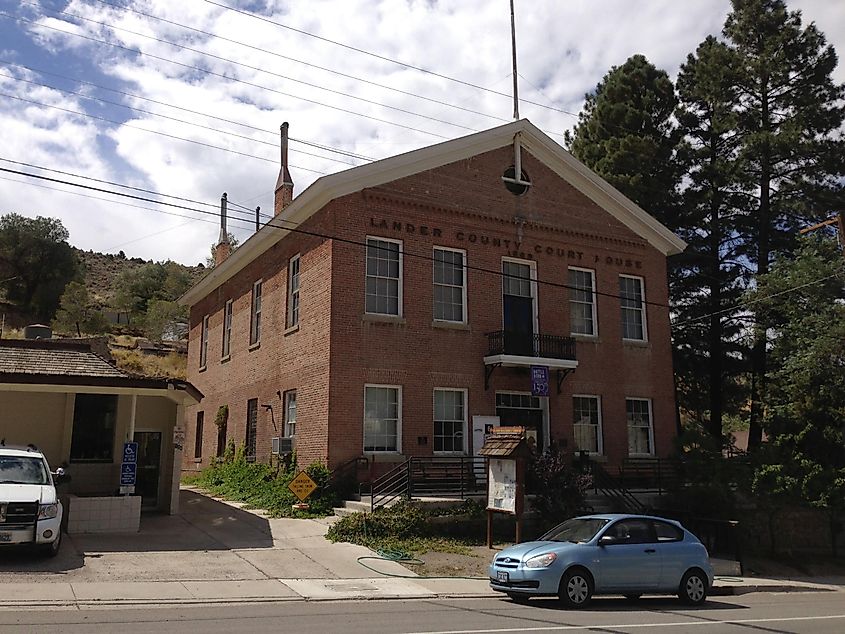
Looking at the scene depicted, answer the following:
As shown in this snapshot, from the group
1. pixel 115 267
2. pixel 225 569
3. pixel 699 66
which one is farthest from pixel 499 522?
pixel 115 267

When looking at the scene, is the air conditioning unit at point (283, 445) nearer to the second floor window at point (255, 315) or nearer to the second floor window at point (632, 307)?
the second floor window at point (255, 315)

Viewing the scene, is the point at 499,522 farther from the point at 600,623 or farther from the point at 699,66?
the point at 699,66

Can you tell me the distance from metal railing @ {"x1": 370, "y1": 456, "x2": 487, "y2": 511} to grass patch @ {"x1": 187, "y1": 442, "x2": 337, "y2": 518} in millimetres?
1353

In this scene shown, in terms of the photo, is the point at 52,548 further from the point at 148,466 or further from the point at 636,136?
the point at 636,136

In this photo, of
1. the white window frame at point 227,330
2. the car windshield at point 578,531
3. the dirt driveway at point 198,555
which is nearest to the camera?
the dirt driveway at point 198,555

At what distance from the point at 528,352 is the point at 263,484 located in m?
8.85

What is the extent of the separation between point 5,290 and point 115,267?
33516 millimetres

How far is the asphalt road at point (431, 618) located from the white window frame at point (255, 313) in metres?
16.6

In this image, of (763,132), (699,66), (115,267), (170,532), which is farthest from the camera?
(115,267)

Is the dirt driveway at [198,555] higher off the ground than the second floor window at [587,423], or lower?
lower

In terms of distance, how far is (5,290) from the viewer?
6619 cm

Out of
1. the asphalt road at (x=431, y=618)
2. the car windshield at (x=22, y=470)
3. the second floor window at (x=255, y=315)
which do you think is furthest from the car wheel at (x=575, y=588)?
the second floor window at (x=255, y=315)

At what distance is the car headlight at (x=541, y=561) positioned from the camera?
40.0 ft

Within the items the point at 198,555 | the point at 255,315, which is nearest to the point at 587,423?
the point at 255,315
